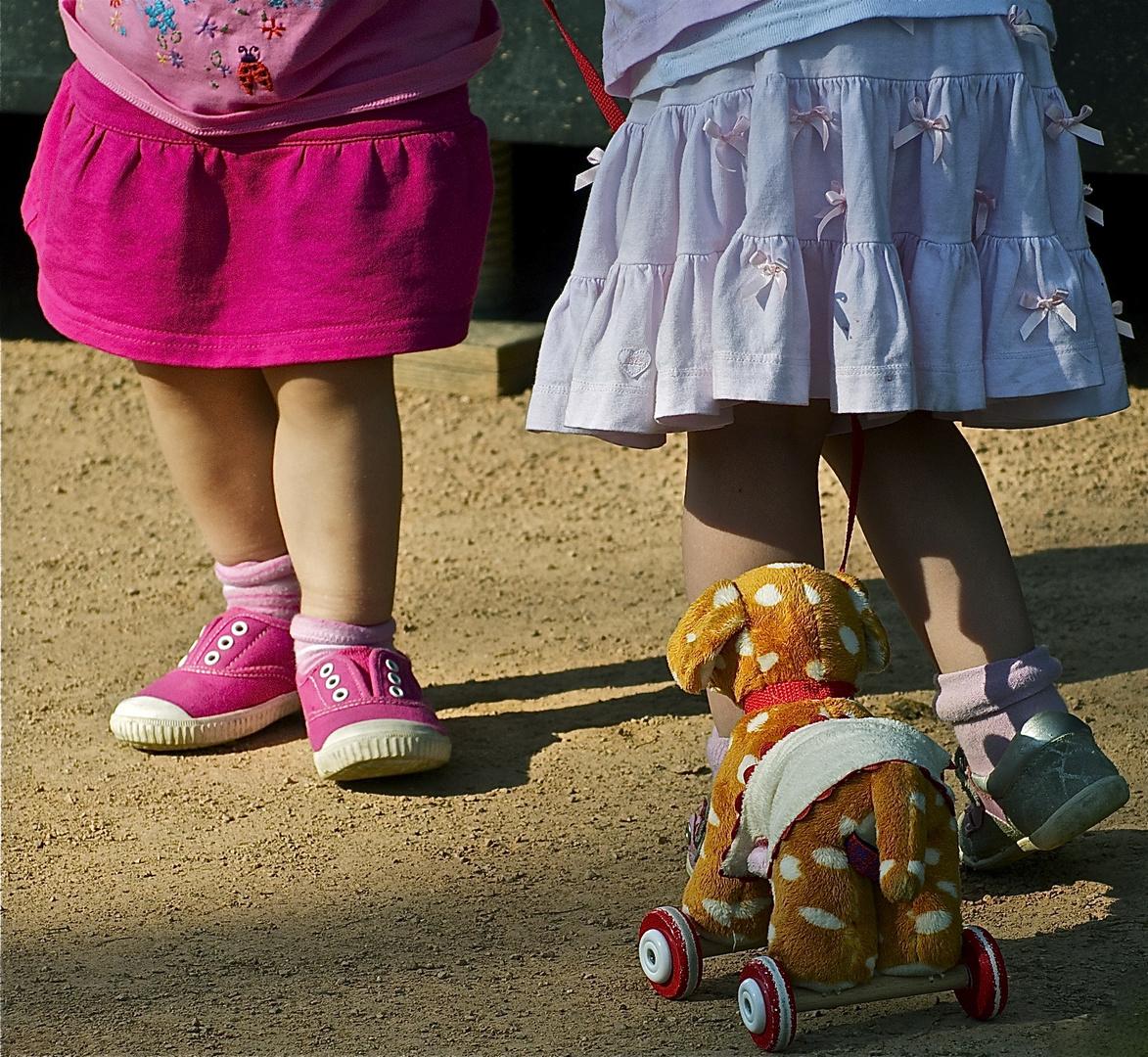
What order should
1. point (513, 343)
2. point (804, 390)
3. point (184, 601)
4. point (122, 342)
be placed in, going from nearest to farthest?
point (804, 390)
point (122, 342)
point (184, 601)
point (513, 343)

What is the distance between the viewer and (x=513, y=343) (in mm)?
2977

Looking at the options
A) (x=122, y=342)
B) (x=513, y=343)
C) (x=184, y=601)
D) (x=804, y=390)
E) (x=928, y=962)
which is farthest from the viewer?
(x=513, y=343)

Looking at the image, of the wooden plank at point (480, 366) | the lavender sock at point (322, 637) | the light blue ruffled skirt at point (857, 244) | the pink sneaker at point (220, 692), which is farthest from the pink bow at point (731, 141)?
the wooden plank at point (480, 366)

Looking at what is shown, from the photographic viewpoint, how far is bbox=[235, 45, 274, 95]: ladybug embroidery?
4.97 ft

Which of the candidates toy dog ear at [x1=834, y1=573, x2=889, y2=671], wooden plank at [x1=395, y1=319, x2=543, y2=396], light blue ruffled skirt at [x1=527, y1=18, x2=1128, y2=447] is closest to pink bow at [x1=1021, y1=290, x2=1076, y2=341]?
light blue ruffled skirt at [x1=527, y1=18, x2=1128, y2=447]

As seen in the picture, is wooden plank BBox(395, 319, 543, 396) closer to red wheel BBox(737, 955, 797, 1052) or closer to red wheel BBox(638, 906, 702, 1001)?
red wheel BBox(638, 906, 702, 1001)

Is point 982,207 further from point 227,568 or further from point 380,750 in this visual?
point 227,568

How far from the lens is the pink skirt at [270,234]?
5.10 ft

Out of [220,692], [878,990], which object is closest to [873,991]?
[878,990]

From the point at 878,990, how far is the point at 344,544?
798 millimetres

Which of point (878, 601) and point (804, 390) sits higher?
point (804, 390)

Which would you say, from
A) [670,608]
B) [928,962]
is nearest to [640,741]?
[670,608]

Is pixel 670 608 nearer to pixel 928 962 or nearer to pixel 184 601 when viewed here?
pixel 184 601

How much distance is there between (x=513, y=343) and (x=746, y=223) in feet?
5.95
